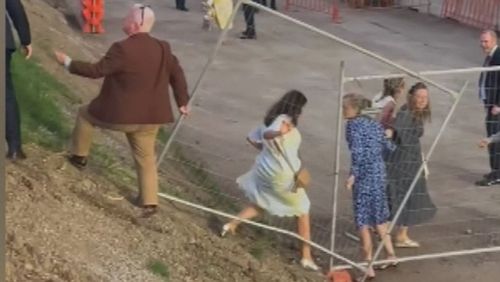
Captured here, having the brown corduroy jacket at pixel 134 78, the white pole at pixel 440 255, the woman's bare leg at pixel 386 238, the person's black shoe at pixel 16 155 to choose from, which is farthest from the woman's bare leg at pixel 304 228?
the person's black shoe at pixel 16 155

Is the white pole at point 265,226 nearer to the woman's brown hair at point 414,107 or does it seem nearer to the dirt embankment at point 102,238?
the dirt embankment at point 102,238

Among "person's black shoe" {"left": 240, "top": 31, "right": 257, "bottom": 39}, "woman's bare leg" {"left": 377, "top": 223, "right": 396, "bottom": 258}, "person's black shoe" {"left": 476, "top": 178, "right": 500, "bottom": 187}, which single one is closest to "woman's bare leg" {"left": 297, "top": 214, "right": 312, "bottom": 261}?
"woman's bare leg" {"left": 377, "top": 223, "right": 396, "bottom": 258}

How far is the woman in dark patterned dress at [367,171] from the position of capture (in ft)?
27.5

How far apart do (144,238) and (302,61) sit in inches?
386

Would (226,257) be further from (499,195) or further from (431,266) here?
(499,195)

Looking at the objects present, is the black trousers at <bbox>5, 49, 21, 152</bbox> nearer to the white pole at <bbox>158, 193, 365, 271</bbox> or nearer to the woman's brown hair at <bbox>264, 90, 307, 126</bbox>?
the white pole at <bbox>158, 193, 365, 271</bbox>

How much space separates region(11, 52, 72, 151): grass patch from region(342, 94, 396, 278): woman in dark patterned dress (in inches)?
86.8

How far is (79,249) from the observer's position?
6.94 meters

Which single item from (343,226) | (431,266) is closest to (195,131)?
A: (343,226)

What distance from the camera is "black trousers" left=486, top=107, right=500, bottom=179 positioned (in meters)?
10.5

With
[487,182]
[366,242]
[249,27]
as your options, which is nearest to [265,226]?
[366,242]

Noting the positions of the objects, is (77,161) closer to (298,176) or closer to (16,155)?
(16,155)

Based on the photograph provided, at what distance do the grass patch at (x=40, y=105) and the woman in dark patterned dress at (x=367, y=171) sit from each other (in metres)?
2.20

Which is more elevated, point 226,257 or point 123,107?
point 123,107
